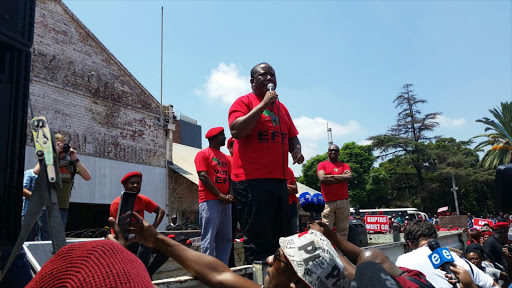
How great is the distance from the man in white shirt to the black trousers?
3.42ft

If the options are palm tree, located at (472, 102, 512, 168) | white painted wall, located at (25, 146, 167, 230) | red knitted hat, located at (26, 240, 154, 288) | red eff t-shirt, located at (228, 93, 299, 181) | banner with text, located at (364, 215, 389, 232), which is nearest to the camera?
red knitted hat, located at (26, 240, 154, 288)

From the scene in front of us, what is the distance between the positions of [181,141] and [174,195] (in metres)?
25.8

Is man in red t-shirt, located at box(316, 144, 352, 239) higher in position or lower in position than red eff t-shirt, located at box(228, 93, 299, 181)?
lower

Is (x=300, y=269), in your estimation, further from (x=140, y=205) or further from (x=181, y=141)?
(x=181, y=141)

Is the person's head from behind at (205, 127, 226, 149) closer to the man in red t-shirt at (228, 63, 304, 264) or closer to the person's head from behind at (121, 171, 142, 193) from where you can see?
the person's head from behind at (121, 171, 142, 193)

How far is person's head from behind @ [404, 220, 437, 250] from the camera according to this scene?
12.6ft

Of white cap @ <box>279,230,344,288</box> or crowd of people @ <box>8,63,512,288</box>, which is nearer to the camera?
crowd of people @ <box>8,63,512,288</box>

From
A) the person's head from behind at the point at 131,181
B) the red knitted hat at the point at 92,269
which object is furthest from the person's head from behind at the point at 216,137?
the red knitted hat at the point at 92,269

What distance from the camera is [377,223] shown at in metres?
11.4

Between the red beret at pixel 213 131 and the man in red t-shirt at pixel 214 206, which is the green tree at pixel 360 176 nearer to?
the red beret at pixel 213 131

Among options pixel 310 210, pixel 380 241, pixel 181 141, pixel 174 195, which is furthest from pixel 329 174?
pixel 181 141

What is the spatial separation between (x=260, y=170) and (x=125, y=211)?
5.08 ft

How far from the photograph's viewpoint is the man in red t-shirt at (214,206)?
13.8 feet

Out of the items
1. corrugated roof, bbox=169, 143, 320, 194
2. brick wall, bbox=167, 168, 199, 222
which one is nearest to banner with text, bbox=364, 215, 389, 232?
corrugated roof, bbox=169, 143, 320, 194
